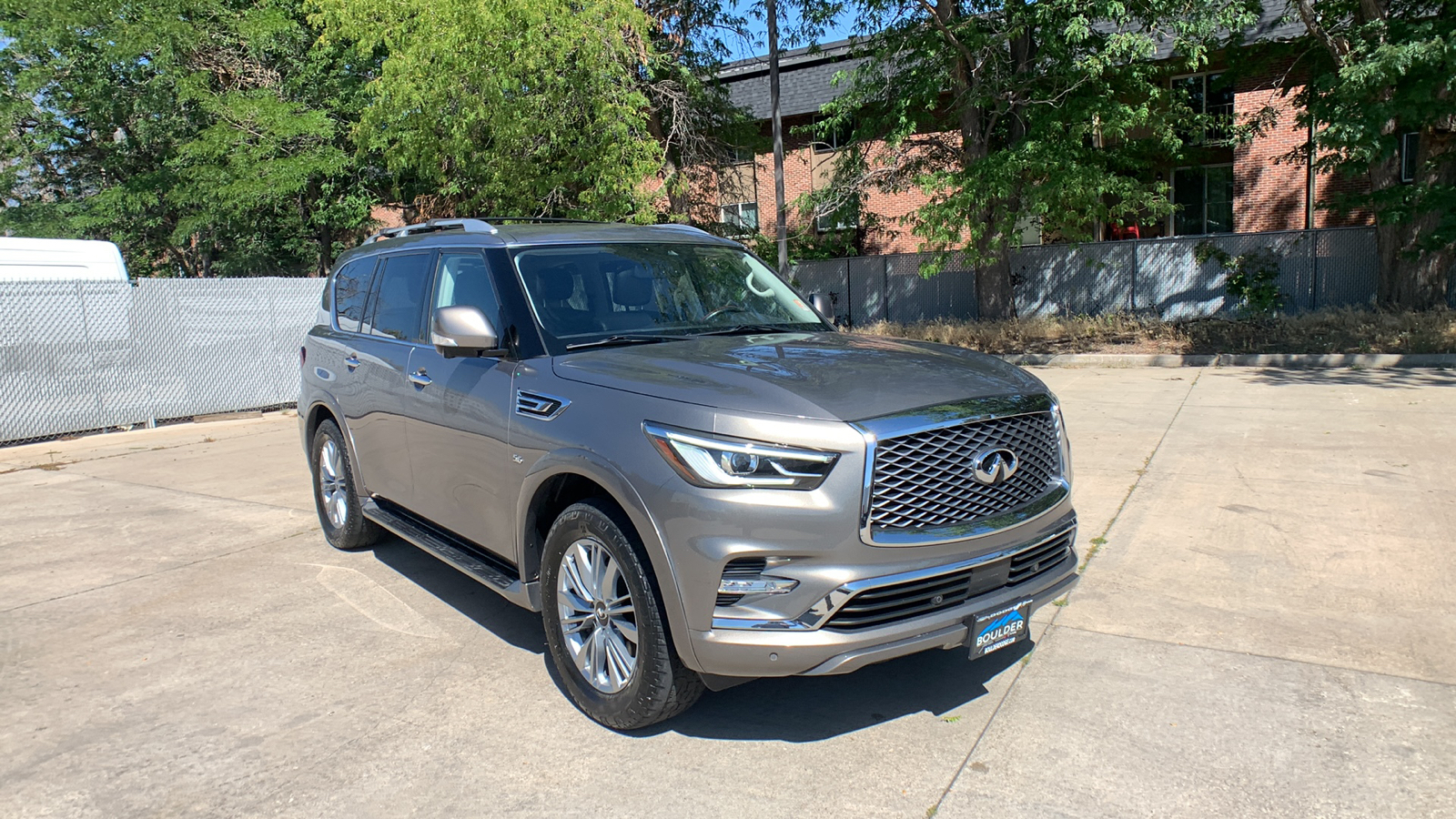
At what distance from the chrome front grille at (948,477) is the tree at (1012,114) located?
12.6 meters

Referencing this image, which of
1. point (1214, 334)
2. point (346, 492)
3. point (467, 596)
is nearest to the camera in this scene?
point (467, 596)

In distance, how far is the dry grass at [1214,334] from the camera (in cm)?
1432

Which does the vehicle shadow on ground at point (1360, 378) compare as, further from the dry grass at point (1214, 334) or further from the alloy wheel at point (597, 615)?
the alloy wheel at point (597, 615)

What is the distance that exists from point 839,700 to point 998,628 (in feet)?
2.62

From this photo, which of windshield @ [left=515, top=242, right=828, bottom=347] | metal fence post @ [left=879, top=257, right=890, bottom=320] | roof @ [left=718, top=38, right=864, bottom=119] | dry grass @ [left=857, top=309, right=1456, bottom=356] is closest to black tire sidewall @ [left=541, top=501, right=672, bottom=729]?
windshield @ [left=515, top=242, right=828, bottom=347]

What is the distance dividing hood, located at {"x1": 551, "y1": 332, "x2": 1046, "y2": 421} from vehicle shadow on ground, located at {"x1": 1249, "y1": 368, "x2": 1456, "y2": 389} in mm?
10149

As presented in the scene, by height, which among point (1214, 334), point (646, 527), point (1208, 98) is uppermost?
point (1208, 98)

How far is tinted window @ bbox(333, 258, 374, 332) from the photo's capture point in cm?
591

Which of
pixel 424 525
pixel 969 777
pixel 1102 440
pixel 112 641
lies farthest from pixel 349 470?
pixel 1102 440

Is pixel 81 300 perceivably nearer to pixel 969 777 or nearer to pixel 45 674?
pixel 45 674

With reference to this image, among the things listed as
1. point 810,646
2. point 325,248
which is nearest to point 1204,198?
point 325,248

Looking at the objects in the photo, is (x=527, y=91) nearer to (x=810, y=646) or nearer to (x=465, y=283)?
(x=465, y=283)

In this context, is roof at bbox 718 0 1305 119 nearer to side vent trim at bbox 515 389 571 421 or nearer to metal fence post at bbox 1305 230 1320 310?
metal fence post at bbox 1305 230 1320 310

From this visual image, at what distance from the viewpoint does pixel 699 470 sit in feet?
10.5
